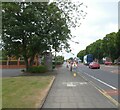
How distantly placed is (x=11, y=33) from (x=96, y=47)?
115446 millimetres

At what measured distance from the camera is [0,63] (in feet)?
227

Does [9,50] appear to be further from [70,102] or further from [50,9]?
[70,102]

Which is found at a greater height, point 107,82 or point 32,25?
point 32,25

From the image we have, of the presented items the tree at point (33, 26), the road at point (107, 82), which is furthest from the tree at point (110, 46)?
the road at point (107, 82)

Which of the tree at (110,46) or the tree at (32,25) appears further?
the tree at (110,46)

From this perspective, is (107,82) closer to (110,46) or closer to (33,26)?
(33,26)

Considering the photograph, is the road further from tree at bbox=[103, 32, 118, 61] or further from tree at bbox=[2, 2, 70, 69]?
tree at bbox=[103, 32, 118, 61]

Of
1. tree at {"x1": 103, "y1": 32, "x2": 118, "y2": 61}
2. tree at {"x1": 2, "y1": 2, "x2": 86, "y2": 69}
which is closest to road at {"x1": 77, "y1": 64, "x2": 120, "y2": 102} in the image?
tree at {"x1": 2, "y1": 2, "x2": 86, "y2": 69}

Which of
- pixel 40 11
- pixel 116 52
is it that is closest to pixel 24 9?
pixel 40 11

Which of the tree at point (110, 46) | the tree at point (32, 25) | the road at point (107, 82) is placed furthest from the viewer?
the tree at point (110, 46)

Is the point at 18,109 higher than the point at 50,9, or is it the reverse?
the point at 50,9

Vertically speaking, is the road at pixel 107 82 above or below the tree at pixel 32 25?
below

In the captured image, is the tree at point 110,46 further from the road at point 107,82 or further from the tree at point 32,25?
the road at point 107,82

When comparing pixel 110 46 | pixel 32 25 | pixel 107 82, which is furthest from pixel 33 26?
pixel 110 46
